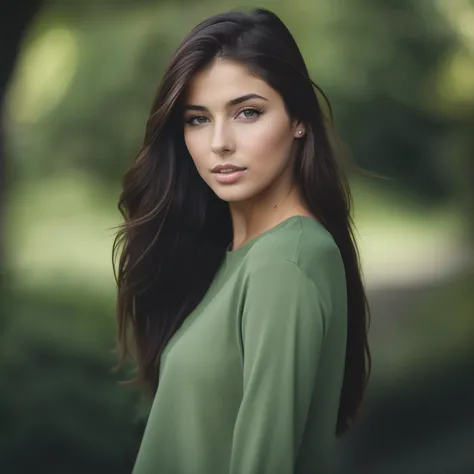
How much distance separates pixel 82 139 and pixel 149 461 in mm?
6668

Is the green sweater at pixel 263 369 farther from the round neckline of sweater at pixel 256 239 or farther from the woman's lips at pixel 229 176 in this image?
the woman's lips at pixel 229 176

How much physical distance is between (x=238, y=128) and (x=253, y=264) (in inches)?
10.3

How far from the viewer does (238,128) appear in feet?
5.34

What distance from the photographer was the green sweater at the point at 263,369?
1.45 metres

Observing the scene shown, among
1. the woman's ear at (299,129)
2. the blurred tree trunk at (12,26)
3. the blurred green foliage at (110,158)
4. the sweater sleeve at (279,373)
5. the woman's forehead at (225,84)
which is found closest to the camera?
the sweater sleeve at (279,373)

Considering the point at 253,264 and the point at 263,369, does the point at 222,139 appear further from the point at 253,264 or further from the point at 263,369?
the point at 263,369

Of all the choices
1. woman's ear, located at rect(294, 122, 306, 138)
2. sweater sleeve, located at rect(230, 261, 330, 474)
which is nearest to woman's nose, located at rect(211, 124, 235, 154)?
woman's ear, located at rect(294, 122, 306, 138)

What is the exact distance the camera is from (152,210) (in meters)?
1.90

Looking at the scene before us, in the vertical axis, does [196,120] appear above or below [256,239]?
above

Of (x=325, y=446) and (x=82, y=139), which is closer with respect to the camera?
(x=325, y=446)

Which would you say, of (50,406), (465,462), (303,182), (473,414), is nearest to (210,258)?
(303,182)

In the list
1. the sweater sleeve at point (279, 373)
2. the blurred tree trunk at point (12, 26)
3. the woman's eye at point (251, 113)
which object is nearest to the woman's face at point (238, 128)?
the woman's eye at point (251, 113)

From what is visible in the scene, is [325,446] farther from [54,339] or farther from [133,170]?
[54,339]

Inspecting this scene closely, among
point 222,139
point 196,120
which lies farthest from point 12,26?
point 222,139
